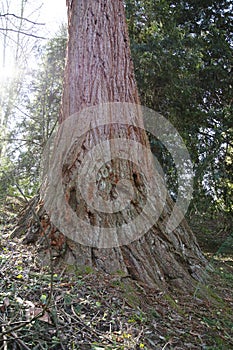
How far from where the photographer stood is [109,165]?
264 centimetres

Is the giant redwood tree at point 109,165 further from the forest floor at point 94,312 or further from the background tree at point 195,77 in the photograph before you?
the background tree at point 195,77

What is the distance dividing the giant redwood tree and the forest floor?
177 millimetres

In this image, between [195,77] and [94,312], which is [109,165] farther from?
[195,77]

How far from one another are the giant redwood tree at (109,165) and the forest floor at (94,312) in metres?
0.18

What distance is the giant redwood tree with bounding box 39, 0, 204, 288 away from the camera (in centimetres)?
238

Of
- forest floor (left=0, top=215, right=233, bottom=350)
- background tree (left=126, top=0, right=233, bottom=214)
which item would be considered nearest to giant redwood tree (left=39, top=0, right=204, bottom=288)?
forest floor (left=0, top=215, right=233, bottom=350)

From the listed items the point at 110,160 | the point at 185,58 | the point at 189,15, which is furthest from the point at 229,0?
the point at 110,160

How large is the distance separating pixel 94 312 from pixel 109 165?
1210mm

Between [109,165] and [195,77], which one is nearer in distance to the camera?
[109,165]

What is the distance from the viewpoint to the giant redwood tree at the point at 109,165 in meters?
2.38

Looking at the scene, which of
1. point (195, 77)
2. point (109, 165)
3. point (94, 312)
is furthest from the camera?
point (195, 77)

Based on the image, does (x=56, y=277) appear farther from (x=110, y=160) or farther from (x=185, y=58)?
(x=185, y=58)

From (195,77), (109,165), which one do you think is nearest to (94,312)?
(109,165)

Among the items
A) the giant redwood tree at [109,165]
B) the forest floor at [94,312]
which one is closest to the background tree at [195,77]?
the giant redwood tree at [109,165]
